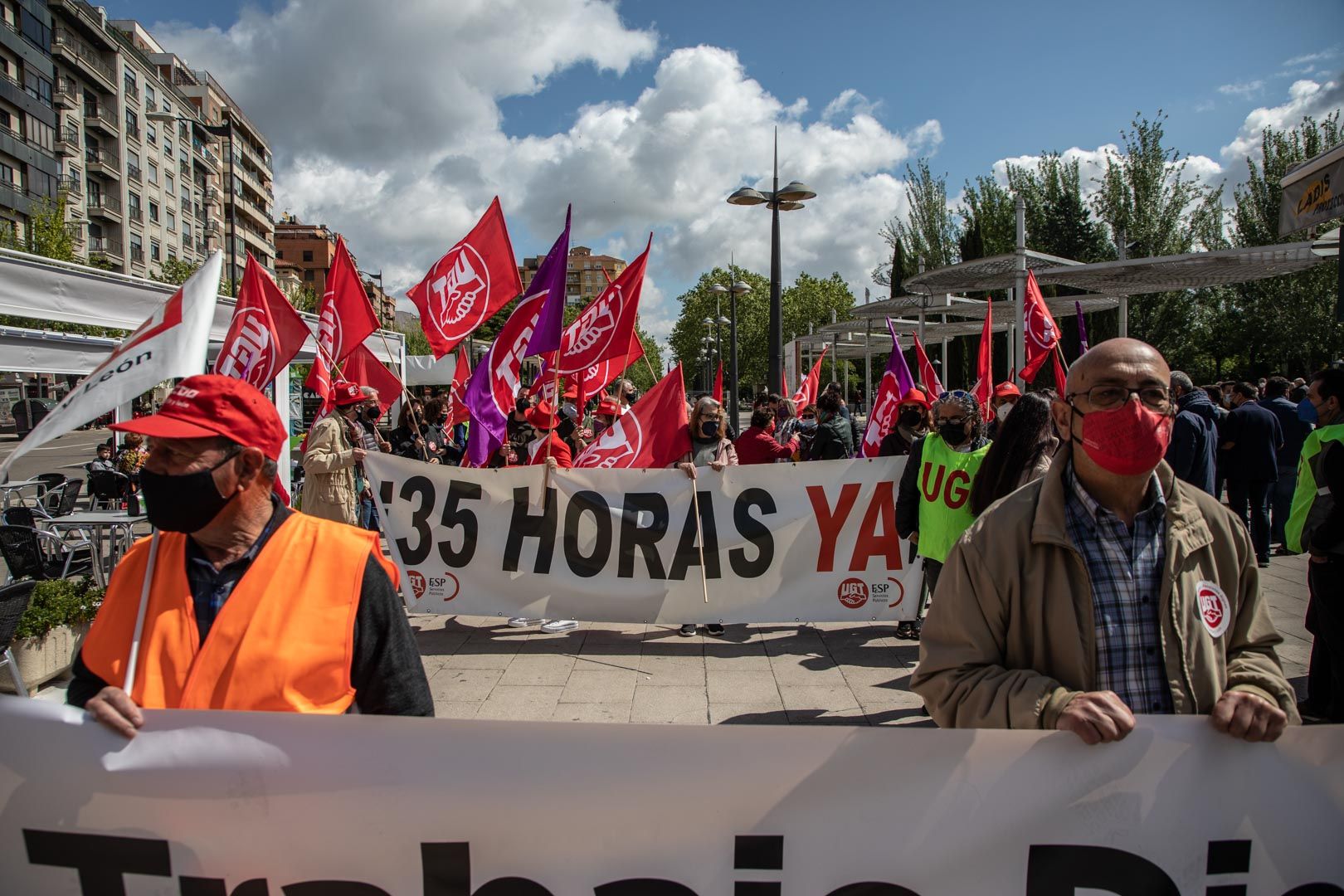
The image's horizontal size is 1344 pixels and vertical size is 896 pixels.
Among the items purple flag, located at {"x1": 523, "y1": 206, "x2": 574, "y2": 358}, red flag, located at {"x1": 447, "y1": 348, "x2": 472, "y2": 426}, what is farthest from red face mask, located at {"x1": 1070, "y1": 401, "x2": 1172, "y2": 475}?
red flag, located at {"x1": 447, "y1": 348, "x2": 472, "y2": 426}

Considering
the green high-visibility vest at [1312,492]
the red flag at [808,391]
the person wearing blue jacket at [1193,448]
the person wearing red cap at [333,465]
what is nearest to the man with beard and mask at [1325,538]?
the green high-visibility vest at [1312,492]

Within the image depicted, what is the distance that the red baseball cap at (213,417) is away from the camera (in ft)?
6.07

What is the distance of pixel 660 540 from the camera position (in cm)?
608

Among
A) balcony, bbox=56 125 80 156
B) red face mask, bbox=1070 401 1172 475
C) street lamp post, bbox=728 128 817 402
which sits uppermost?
balcony, bbox=56 125 80 156

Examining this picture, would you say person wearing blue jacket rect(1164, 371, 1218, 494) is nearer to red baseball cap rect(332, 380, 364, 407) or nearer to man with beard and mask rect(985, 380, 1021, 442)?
man with beard and mask rect(985, 380, 1021, 442)

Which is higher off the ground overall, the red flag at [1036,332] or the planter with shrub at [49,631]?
the red flag at [1036,332]

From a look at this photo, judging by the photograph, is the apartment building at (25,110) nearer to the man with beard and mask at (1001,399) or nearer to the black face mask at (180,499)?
the man with beard and mask at (1001,399)

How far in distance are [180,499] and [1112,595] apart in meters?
2.02

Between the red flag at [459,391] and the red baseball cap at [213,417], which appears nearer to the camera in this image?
the red baseball cap at [213,417]

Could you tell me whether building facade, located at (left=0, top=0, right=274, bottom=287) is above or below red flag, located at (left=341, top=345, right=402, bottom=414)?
above

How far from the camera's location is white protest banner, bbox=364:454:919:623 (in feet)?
19.8

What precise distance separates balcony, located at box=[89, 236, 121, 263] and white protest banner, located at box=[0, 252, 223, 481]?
2593 inches

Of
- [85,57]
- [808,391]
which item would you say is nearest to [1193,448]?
[808,391]

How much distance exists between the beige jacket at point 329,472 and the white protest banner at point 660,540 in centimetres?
29
